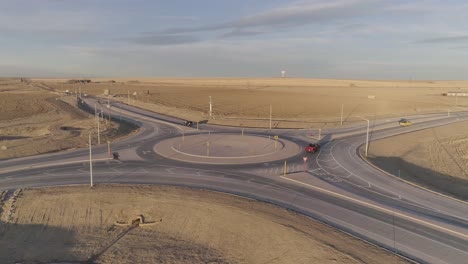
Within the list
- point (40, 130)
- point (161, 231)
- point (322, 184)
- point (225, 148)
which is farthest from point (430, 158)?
point (40, 130)

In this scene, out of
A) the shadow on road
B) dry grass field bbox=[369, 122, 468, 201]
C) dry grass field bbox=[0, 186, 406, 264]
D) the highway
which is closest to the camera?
dry grass field bbox=[0, 186, 406, 264]

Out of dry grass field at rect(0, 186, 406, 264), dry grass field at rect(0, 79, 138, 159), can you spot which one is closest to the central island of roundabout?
dry grass field at rect(0, 186, 406, 264)

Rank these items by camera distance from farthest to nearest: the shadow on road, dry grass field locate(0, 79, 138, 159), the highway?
dry grass field locate(0, 79, 138, 159) → the shadow on road → the highway

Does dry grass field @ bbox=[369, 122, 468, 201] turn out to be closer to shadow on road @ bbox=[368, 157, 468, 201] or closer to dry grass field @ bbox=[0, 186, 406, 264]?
shadow on road @ bbox=[368, 157, 468, 201]

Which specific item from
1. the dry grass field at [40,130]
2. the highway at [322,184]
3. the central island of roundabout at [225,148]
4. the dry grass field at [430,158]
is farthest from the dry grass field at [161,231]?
the dry grass field at [430,158]

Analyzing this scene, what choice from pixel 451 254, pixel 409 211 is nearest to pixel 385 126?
pixel 409 211

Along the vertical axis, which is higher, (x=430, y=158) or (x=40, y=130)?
(x=40, y=130)

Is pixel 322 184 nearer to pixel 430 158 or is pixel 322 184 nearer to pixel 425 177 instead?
pixel 425 177
